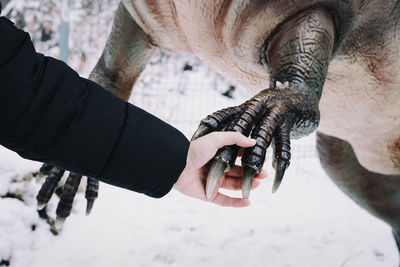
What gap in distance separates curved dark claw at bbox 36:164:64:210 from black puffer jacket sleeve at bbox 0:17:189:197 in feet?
2.69

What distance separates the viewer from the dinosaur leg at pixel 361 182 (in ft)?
6.98

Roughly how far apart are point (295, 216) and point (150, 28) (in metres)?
1.83

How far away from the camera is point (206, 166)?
816mm

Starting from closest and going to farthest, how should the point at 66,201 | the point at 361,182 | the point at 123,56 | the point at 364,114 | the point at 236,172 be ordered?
the point at 236,172, the point at 66,201, the point at 364,114, the point at 123,56, the point at 361,182

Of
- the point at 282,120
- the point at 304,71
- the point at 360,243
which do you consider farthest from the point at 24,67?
the point at 360,243

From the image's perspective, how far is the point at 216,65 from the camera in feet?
5.04

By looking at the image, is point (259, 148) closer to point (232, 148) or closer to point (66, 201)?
point (232, 148)

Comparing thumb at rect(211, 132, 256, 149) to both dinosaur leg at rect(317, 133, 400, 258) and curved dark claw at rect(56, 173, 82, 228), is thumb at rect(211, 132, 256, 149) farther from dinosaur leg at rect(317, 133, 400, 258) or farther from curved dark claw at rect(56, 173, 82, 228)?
dinosaur leg at rect(317, 133, 400, 258)

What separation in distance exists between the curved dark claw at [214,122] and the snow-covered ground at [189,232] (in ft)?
3.34

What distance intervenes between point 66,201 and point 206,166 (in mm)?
832

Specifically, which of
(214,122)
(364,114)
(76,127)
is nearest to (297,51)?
(214,122)

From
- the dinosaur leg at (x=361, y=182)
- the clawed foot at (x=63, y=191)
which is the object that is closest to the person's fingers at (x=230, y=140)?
the clawed foot at (x=63, y=191)

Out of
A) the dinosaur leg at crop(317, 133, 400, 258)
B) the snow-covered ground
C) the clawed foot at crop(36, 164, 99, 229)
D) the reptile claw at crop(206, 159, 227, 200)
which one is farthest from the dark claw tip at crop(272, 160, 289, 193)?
the dinosaur leg at crop(317, 133, 400, 258)

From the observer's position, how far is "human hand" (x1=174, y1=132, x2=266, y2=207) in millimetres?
718
